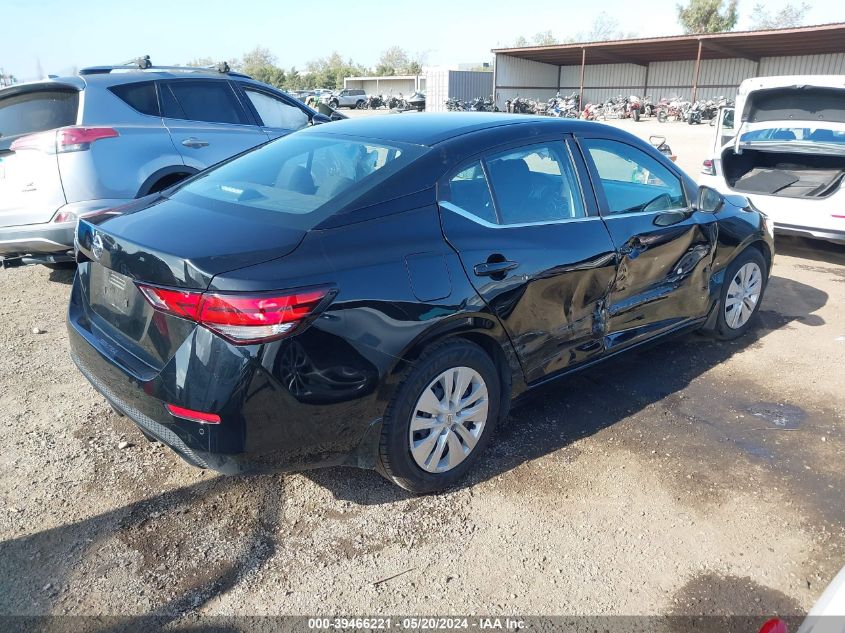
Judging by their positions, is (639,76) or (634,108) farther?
(639,76)

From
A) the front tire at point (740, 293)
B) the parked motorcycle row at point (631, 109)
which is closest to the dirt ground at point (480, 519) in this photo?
the front tire at point (740, 293)

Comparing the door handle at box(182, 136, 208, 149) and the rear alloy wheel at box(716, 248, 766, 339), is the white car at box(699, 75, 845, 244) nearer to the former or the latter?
the rear alloy wheel at box(716, 248, 766, 339)

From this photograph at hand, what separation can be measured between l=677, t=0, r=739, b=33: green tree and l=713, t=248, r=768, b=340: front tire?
64.9 meters

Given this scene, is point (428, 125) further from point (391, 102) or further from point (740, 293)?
point (391, 102)

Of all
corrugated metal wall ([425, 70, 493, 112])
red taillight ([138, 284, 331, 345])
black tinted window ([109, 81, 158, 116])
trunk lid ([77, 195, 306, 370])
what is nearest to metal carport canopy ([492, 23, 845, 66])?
corrugated metal wall ([425, 70, 493, 112])

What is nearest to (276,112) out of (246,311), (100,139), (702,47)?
(100,139)

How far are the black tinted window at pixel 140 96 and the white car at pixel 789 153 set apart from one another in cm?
594

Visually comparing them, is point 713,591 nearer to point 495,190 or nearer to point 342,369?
point 342,369

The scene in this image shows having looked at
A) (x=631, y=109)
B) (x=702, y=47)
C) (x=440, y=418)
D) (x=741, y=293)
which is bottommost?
(x=631, y=109)

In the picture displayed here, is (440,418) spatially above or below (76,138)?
below

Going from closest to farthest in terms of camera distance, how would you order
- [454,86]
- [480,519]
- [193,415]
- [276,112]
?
1. [193,415]
2. [480,519]
3. [276,112]
4. [454,86]

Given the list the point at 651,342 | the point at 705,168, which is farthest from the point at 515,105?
the point at 651,342

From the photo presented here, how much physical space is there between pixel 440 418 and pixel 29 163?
398 centimetres

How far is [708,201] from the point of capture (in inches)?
169
